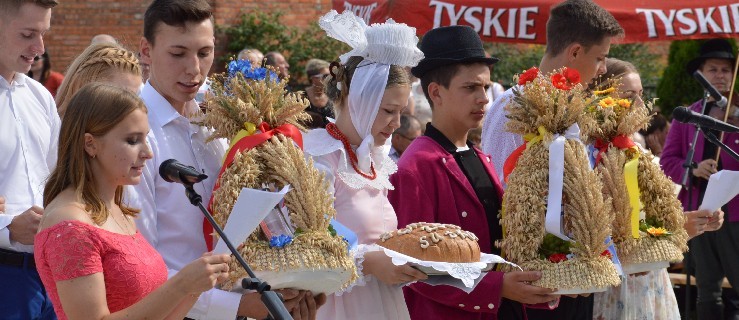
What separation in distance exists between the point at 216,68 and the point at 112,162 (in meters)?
10.4

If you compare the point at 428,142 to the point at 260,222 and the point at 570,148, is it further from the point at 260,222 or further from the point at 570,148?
the point at 260,222

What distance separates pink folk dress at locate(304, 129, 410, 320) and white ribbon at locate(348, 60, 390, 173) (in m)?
0.07

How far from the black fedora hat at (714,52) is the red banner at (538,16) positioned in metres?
0.07

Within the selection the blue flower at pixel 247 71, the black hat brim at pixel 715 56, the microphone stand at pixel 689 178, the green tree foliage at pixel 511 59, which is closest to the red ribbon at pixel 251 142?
the blue flower at pixel 247 71

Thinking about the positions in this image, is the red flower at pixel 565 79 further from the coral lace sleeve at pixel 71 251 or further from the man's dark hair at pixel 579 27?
the coral lace sleeve at pixel 71 251

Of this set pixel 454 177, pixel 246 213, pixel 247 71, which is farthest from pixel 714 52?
pixel 246 213

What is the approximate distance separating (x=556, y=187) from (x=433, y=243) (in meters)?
0.58

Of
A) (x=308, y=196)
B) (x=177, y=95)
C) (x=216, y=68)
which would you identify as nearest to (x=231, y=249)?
(x=308, y=196)

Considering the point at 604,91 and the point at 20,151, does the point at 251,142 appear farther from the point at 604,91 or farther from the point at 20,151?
the point at 604,91

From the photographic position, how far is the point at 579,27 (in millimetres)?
5035

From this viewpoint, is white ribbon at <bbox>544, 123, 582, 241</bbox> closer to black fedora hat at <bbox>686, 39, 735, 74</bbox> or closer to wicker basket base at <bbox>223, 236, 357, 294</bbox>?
wicker basket base at <bbox>223, 236, 357, 294</bbox>

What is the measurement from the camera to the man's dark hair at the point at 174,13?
145 inches

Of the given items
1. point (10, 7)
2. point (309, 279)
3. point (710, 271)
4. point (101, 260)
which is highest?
point (10, 7)

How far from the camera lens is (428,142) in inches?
172
